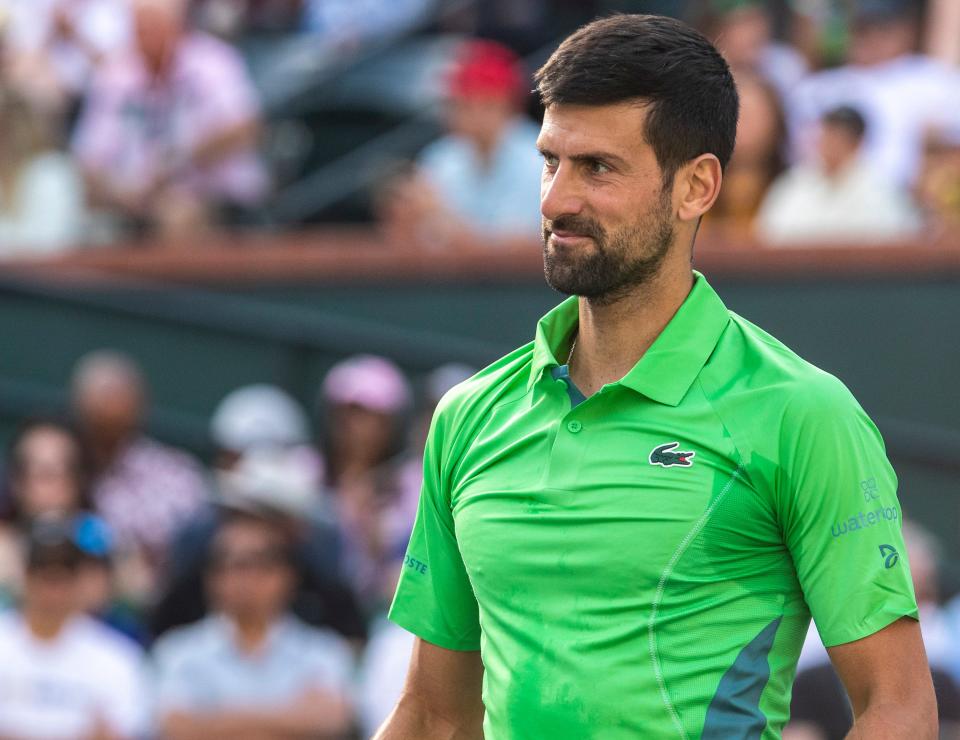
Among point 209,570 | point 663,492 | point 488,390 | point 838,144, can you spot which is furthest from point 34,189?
point 663,492

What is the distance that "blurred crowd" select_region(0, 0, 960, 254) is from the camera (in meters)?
8.67

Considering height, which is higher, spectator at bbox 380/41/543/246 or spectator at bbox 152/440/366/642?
spectator at bbox 380/41/543/246

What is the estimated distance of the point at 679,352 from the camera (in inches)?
103

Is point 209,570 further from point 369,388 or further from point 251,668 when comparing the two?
point 369,388

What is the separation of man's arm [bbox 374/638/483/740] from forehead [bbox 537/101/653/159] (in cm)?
82

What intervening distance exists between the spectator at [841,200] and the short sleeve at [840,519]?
6175mm

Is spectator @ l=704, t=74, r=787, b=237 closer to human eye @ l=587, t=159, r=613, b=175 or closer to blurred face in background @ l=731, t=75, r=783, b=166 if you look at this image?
blurred face in background @ l=731, t=75, r=783, b=166

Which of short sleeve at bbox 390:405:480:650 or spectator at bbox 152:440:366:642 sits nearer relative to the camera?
short sleeve at bbox 390:405:480:650

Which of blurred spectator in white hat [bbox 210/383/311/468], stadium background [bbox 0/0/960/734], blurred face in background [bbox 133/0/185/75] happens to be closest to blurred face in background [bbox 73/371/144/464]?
blurred spectator in white hat [bbox 210/383/311/468]

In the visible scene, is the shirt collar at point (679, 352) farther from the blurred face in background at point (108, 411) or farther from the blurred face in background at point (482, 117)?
the blurred face in background at point (482, 117)

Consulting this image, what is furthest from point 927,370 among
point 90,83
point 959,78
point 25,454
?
point 90,83

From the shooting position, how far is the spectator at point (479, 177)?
9102mm

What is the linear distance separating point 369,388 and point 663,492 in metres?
5.77

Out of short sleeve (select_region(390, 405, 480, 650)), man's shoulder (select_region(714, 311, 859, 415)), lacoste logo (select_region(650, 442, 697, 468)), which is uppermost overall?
man's shoulder (select_region(714, 311, 859, 415))
